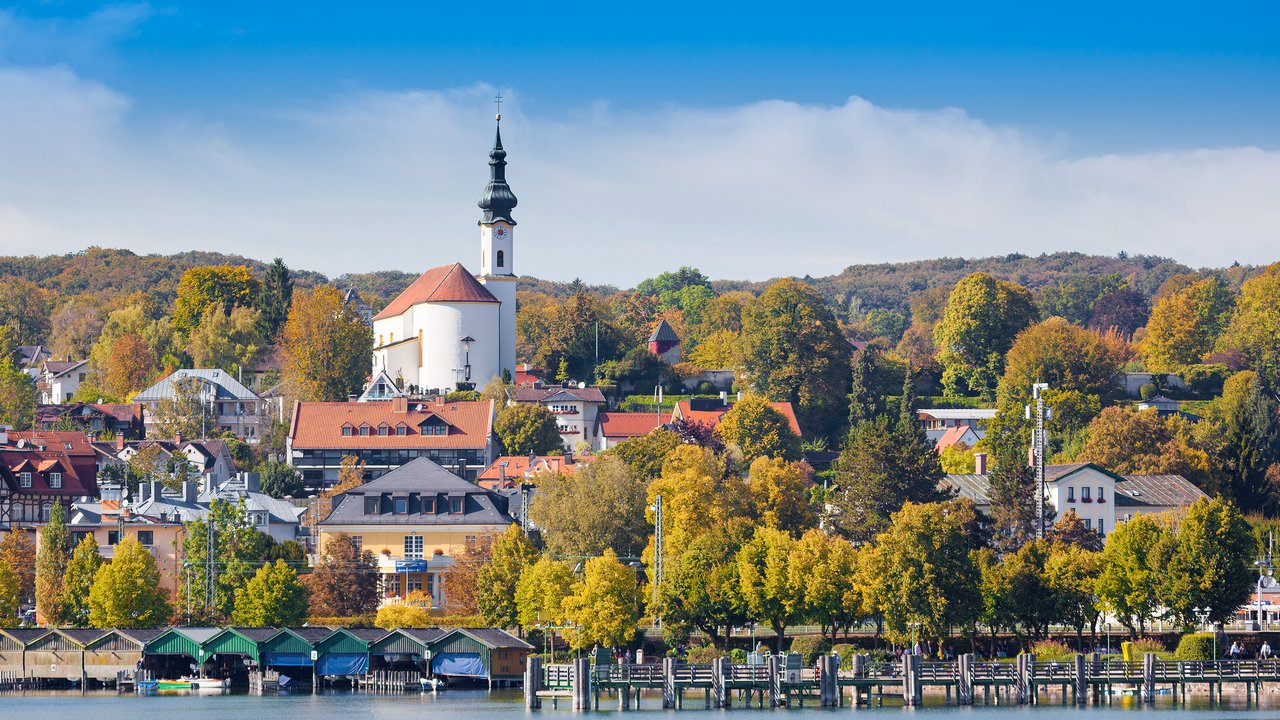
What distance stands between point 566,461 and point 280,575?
4044cm

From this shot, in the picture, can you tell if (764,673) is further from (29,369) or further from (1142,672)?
(29,369)

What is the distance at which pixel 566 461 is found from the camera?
127812 mm

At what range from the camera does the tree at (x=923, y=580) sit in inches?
3059

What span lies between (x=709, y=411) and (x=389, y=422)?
22.1 m

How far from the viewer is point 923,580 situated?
77625mm

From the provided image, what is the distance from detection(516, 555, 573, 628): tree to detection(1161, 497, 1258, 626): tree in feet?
76.9

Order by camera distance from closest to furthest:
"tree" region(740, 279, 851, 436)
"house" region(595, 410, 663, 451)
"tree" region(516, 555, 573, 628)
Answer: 1. "tree" region(516, 555, 573, 628)
2. "tree" region(740, 279, 851, 436)
3. "house" region(595, 410, 663, 451)

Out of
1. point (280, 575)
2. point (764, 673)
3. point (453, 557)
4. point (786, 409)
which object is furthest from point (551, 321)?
point (764, 673)

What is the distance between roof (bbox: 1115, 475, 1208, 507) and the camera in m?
111

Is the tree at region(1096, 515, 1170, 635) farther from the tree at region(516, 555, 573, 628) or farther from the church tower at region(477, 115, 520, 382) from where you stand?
the church tower at region(477, 115, 520, 382)

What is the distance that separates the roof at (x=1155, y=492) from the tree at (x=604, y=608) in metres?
38.5

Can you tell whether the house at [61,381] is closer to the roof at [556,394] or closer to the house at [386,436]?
the house at [386,436]

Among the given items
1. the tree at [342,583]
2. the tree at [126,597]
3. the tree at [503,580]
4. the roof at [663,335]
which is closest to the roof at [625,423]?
the roof at [663,335]

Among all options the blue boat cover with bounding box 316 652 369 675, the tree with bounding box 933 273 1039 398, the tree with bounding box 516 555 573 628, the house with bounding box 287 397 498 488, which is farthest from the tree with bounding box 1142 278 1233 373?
the blue boat cover with bounding box 316 652 369 675
